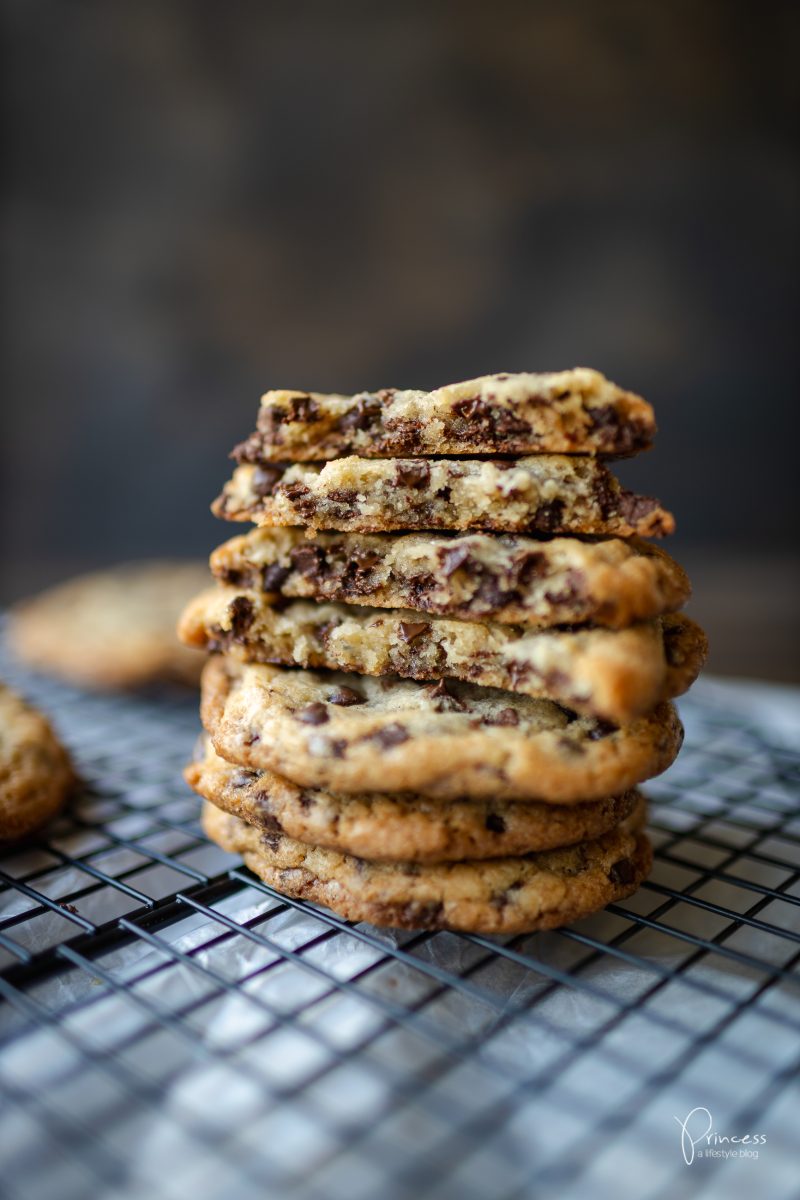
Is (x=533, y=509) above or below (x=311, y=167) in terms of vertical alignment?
below

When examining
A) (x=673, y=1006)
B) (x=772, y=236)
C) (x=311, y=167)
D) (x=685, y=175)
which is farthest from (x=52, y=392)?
(x=673, y=1006)

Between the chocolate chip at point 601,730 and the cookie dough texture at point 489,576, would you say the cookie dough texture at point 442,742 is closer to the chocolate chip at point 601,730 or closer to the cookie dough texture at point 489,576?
the chocolate chip at point 601,730

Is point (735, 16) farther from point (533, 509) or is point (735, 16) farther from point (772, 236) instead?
point (533, 509)

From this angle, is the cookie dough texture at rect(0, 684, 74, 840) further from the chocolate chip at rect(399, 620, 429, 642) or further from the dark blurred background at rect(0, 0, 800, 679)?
the dark blurred background at rect(0, 0, 800, 679)

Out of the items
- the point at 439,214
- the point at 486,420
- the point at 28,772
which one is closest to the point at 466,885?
the point at 486,420

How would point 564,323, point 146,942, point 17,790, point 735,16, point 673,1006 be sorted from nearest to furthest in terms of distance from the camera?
point 673,1006 → point 146,942 → point 17,790 → point 735,16 → point 564,323

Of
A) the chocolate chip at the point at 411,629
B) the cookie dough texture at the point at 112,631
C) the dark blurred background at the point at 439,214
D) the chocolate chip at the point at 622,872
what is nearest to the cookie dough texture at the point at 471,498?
the chocolate chip at the point at 411,629

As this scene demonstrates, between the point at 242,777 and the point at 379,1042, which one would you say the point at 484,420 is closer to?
the point at 242,777
